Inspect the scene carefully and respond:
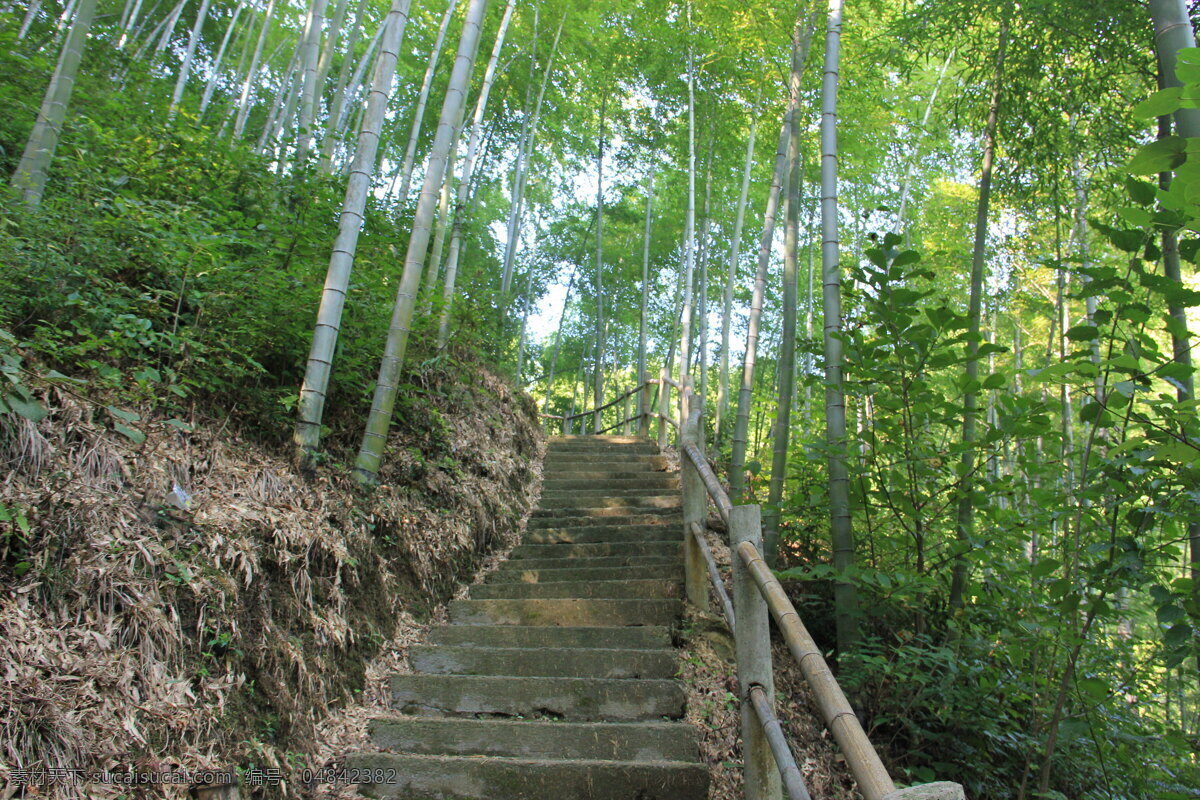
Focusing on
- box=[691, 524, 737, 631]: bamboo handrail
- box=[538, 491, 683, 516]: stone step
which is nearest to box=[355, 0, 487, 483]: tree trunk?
box=[691, 524, 737, 631]: bamboo handrail

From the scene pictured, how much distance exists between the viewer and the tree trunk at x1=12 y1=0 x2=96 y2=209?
8.73 ft

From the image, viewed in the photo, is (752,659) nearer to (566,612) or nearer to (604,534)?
(566,612)

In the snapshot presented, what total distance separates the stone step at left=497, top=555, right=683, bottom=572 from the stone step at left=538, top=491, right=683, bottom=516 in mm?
780

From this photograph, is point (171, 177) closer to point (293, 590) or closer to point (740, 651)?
point (293, 590)

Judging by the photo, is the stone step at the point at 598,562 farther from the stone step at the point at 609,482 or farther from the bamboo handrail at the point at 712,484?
the stone step at the point at 609,482

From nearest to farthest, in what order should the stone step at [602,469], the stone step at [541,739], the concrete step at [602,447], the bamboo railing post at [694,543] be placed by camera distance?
the stone step at [541,739] → the bamboo railing post at [694,543] → the stone step at [602,469] → the concrete step at [602,447]

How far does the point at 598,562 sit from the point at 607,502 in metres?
1.09

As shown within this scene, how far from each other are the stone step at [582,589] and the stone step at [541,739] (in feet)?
3.69

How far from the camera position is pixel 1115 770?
2764 mm

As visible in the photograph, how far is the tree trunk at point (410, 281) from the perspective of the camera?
341 centimetres

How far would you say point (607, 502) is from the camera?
5367mm

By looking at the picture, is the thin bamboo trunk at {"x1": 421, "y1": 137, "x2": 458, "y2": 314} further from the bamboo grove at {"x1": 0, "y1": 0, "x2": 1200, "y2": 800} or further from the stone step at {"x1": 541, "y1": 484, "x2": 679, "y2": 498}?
the stone step at {"x1": 541, "y1": 484, "x2": 679, "y2": 498}

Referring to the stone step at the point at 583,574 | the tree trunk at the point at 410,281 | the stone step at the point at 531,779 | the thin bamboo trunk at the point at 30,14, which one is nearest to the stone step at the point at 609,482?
the stone step at the point at 583,574

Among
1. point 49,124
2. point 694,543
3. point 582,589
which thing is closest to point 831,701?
point 694,543
